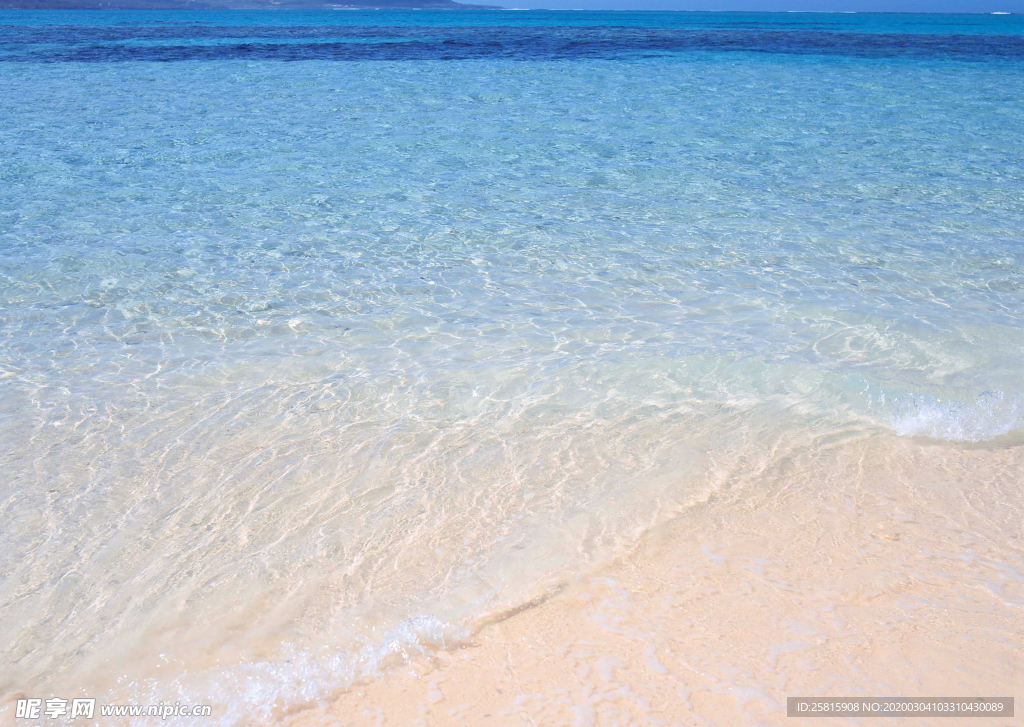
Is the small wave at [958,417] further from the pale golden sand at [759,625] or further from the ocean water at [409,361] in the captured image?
the pale golden sand at [759,625]

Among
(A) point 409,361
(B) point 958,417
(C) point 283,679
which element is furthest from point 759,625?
(A) point 409,361

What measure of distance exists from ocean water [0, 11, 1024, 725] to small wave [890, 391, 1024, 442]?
0.8 inches

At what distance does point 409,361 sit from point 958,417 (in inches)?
124

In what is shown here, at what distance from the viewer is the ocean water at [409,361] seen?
2715 mm

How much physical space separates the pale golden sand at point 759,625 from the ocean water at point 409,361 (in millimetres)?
176

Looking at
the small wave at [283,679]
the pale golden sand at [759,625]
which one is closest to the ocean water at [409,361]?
the small wave at [283,679]

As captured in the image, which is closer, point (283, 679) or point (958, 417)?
point (283, 679)

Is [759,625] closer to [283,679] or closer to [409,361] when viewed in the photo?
[283,679]

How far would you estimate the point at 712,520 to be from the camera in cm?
311

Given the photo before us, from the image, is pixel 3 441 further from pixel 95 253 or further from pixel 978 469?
pixel 978 469

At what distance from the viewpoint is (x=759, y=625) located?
251cm

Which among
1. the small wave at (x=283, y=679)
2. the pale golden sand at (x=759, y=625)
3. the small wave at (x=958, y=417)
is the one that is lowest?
the small wave at (x=283, y=679)

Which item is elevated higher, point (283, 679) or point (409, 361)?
point (409, 361)

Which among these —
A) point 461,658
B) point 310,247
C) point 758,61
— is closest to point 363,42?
point 758,61
